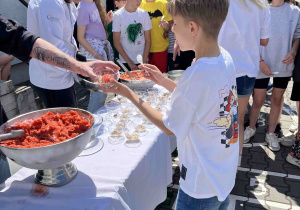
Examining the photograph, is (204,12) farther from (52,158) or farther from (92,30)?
(92,30)

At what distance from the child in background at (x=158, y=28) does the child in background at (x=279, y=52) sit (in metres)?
1.47

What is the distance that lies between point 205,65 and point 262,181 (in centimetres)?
223

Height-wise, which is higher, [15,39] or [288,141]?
[15,39]

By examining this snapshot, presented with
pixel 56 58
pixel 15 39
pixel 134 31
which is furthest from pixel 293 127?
pixel 15 39

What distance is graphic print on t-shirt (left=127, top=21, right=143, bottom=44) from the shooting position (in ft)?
12.5

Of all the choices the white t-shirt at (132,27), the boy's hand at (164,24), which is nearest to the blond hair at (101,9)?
the white t-shirt at (132,27)

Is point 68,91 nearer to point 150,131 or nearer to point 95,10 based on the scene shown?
point 150,131

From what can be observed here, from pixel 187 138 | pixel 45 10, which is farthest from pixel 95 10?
pixel 187 138

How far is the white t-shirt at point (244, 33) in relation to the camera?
7.88ft

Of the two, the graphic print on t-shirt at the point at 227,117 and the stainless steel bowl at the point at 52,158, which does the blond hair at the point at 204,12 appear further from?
the stainless steel bowl at the point at 52,158

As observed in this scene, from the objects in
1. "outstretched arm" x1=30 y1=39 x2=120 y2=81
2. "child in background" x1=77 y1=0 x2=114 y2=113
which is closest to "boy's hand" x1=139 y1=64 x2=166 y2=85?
"outstretched arm" x1=30 y1=39 x2=120 y2=81

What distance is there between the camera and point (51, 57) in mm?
1641

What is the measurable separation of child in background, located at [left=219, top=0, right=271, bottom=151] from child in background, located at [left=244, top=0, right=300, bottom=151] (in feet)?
2.45

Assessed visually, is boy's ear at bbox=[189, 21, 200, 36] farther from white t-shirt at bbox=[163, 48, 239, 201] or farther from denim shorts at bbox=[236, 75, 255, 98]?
denim shorts at bbox=[236, 75, 255, 98]
